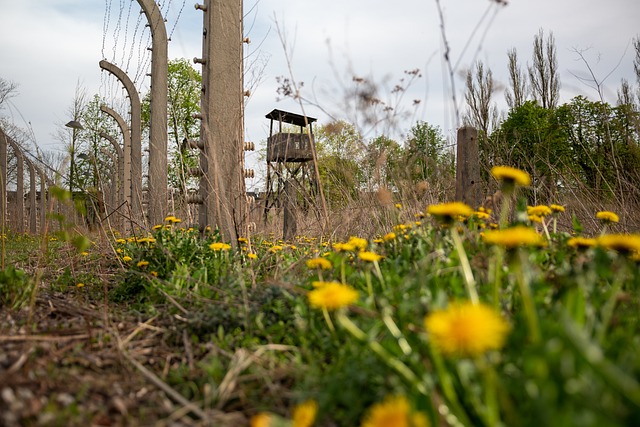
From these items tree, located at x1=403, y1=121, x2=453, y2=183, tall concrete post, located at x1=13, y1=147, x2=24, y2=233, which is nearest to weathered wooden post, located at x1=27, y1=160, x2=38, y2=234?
tall concrete post, located at x1=13, y1=147, x2=24, y2=233

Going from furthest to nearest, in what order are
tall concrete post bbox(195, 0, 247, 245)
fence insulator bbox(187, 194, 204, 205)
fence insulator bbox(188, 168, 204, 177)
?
fence insulator bbox(187, 194, 204, 205)
fence insulator bbox(188, 168, 204, 177)
tall concrete post bbox(195, 0, 247, 245)

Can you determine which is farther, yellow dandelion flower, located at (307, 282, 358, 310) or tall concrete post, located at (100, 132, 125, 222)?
tall concrete post, located at (100, 132, 125, 222)

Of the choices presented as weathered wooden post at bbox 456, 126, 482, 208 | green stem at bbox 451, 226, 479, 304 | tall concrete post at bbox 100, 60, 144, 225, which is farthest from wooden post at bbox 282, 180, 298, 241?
green stem at bbox 451, 226, 479, 304

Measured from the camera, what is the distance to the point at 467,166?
324 centimetres

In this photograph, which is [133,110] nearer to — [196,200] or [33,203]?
[196,200]

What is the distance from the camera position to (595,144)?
536cm

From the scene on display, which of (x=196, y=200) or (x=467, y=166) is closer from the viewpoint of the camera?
(x=467, y=166)

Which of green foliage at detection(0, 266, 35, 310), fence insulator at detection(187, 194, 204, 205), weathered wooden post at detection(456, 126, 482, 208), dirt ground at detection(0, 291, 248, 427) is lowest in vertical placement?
dirt ground at detection(0, 291, 248, 427)

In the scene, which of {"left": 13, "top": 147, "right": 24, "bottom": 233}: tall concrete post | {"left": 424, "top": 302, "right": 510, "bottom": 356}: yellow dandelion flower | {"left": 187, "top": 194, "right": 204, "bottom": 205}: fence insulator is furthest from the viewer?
{"left": 13, "top": 147, "right": 24, "bottom": 233}: tall concrete post

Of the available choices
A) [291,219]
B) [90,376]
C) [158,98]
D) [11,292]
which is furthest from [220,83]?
[90,376]

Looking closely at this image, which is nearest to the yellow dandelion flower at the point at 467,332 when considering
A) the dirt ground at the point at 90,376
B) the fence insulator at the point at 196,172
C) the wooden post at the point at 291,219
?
the dirt ground at the point at 90,376

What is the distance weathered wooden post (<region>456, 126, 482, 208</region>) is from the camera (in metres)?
3.20

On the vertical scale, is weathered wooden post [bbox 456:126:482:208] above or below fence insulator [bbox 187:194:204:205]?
above

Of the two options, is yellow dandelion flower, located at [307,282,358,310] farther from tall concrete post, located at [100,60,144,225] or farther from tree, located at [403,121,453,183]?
tall concrete post, located at [100,60,144,225]
